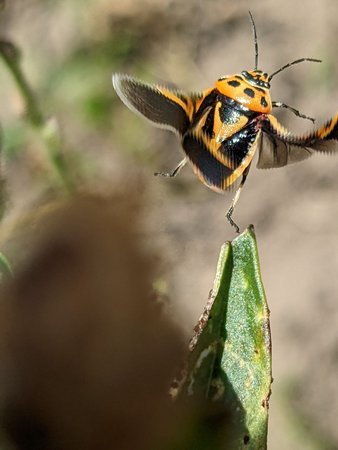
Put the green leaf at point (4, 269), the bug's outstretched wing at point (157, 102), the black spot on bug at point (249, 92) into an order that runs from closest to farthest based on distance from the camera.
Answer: the green leaf at point (4, 269), the bug's outstretched wing at point (157, 102), the black spot on bug at point (249, 92)

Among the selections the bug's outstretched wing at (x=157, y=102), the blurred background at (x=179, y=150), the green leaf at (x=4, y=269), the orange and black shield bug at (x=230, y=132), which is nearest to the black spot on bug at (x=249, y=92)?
the orange and black shield bug at (x=230, y=132)

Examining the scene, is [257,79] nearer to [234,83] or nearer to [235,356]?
[234,83]

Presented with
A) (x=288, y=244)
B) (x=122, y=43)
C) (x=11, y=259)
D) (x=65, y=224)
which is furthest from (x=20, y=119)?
(x=11, y=259)

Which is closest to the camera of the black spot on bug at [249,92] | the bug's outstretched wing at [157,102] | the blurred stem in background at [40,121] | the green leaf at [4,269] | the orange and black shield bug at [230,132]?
the green leaf at [4,269]

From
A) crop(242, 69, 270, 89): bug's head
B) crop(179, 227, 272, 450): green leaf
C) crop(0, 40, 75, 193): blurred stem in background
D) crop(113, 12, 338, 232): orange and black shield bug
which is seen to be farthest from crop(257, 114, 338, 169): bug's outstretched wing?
crop(0, 40, 75, 193): blurred stem in background

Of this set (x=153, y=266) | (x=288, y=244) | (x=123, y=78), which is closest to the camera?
(x=123, y=78)

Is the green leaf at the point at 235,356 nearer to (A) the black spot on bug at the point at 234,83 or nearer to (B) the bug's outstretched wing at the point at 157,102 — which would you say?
(B) the bug's outstretched wing at the point at 157,102

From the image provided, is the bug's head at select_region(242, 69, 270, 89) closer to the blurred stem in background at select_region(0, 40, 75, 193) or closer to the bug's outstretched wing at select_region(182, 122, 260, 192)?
the bug's outstretched wing at select_region(182, 122, 260, 192)

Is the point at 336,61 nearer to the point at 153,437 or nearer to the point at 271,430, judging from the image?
the point at 271,430

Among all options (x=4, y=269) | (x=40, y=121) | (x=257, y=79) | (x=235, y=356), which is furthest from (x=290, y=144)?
(x=40, y=121)
